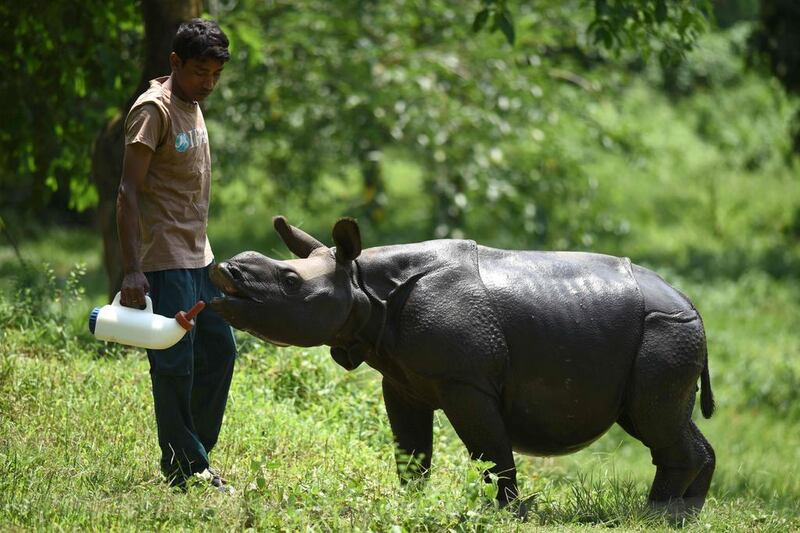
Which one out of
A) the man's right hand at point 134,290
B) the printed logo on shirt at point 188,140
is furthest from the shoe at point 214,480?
the printed logo on shirt at point 188,140

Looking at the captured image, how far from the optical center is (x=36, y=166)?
9164 millimetres

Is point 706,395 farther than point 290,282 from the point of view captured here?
Yes

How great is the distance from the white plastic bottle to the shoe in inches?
25.7

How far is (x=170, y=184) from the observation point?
5.53 metres

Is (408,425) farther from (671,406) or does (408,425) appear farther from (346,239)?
(671,406)

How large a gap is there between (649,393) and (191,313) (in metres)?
2.17

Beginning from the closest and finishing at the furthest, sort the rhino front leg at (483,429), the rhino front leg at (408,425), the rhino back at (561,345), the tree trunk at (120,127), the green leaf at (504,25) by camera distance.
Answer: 1. the rhino front leg at (483,429)
2. the rhino back at (561,345)
3. the rhino front leg at (408,425)
4. the green leaf at (504,25)
5. the tree trunk at (120,127)

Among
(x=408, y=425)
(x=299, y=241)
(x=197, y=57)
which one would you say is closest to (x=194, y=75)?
(x=197, y=57)

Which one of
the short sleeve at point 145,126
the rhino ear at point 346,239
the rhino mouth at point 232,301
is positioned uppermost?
the short sleeve at point 145,126

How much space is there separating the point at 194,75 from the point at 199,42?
16 cm

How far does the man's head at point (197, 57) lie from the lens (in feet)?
17.8

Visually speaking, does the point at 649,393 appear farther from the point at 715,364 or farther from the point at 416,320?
the point at 715,364

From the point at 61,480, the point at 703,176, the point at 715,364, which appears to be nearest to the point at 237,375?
the point at 61,480

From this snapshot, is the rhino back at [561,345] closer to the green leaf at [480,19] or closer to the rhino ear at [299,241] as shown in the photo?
the rhino ear at [299,241]
